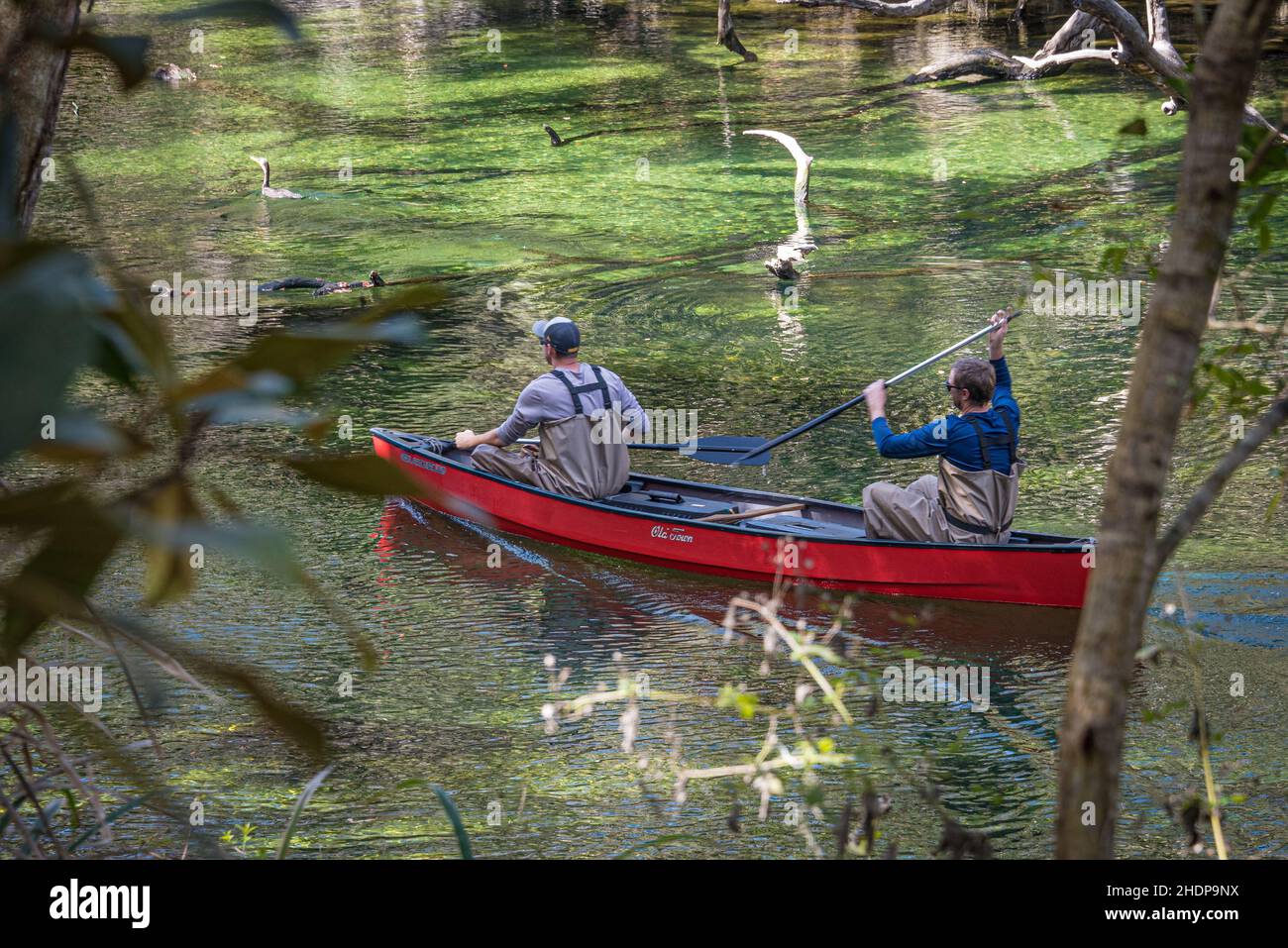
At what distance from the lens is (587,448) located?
295 inches

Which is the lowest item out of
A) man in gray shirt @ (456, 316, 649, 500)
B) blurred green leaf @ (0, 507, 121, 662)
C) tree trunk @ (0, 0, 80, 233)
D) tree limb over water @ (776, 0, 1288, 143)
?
man in gray shirt @ (456, 316, 649, 500)

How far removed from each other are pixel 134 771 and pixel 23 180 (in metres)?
0.80

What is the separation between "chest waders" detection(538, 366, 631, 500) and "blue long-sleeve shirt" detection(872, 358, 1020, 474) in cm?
154

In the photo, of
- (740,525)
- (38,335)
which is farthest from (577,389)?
(38,335)

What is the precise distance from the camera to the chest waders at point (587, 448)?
24.0 ft

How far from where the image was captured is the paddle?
26.5 ft

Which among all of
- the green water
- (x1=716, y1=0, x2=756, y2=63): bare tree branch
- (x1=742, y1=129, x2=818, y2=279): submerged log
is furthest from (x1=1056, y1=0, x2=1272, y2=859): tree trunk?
(x1=716, y1=0, x2=756, y2=63): bare tree branch

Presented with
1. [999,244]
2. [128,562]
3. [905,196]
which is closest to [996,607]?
[128,562]

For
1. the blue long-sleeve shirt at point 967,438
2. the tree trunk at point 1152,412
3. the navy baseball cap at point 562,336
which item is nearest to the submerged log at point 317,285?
the navy baseball cap at point 562,336

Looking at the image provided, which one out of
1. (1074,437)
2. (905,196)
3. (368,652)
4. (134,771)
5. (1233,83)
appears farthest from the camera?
(905,196)

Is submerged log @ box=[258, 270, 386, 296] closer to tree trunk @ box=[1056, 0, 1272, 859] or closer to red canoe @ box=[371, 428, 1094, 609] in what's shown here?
red canoe @ box=[371, 428, 1094, 609]

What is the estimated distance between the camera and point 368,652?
95cm
